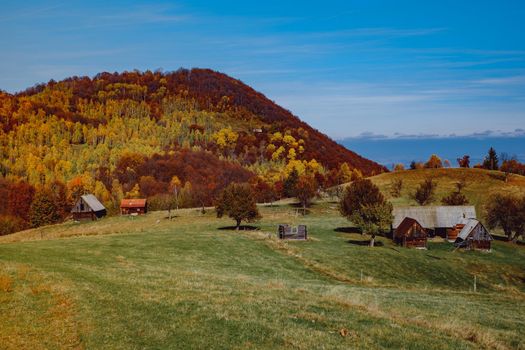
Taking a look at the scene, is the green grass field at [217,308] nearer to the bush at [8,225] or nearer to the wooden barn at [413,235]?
the wooden barn at [413,235]

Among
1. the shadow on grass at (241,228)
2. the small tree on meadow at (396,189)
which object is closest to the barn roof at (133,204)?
the shadow on grass at (241,228)

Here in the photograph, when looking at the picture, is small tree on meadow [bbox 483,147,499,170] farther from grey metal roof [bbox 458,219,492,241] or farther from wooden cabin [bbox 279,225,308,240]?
wooden cabin [bbox 279,225,308,240]

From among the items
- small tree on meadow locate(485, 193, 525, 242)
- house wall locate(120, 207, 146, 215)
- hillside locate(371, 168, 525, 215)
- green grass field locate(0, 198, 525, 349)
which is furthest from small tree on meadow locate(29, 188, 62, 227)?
small tree on meadow locate(485, 193, 525, 242)

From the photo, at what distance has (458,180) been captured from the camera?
5974 inches

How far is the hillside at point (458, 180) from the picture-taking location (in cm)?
13350

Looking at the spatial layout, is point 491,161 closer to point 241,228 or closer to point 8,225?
point 241,228

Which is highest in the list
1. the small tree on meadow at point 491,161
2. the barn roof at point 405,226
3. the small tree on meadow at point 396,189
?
the small tree on meadow at point 491,161

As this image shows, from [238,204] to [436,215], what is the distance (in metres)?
40.4

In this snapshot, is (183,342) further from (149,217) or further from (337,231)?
(149,217)

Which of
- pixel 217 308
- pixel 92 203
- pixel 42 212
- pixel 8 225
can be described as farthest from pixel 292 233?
pixel 8 225

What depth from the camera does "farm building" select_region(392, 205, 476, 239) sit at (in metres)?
87.9

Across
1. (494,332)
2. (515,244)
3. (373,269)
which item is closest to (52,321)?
(494,332)

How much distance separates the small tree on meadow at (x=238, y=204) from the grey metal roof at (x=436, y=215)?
28.6 metres

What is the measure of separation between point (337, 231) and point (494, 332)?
64.3 metres
